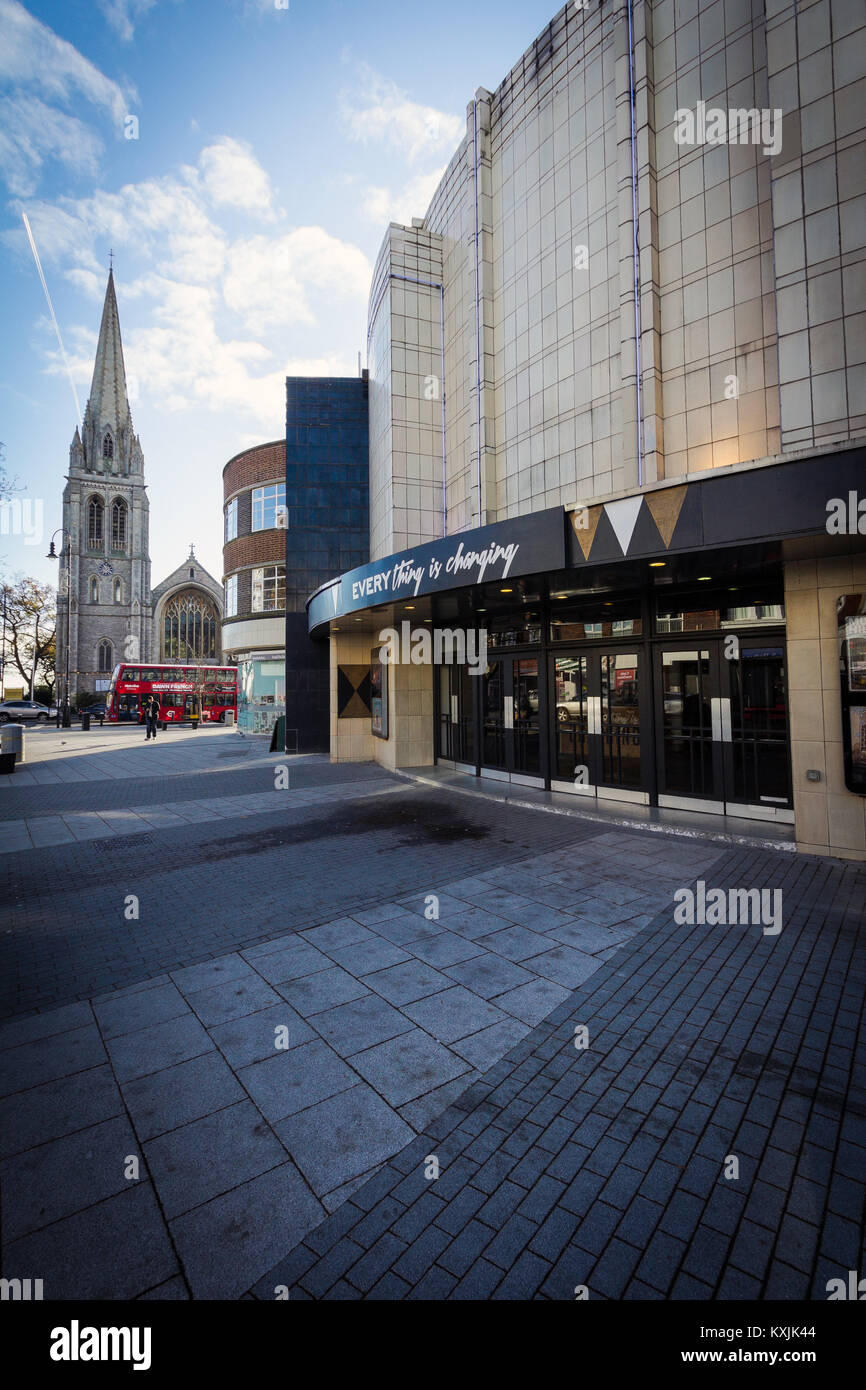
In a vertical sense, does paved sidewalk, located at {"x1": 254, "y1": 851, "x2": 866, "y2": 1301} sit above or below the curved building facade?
below

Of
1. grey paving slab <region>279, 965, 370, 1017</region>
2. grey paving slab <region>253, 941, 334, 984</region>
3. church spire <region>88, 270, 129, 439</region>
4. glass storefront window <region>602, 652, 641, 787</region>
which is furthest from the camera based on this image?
church spire <region>88, 270, 129, 439</region>

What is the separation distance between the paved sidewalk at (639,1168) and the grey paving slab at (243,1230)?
3.8 inches

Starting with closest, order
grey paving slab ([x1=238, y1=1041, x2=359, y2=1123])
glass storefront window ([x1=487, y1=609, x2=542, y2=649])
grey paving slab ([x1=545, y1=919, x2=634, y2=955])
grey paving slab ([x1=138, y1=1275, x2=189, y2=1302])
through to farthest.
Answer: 1. grey paving slab ([x1=138, y1=1275, x2=189, y2=1302])
2. grey paving slab ([x1=238, y1=1041, x2=359, y2=1123])
3. grey paving slab ([x1=545, y1=919, x2=634, y2=955])
4. glass storefront window ([x1=487, y1=609, x2=542, y2=649])

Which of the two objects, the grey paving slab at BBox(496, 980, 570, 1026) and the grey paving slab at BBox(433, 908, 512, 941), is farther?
the grey paving slab at BBox(433, 908, 512, 941)

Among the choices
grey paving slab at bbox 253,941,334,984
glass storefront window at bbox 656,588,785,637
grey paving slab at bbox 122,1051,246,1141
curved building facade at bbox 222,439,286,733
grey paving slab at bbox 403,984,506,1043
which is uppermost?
curved building facade at bbox 222,439,286,733

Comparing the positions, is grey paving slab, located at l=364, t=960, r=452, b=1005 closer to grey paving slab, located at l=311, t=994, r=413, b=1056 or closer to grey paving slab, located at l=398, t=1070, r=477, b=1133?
grey paving slab, located at l=311, t=994, r=413, b=1056

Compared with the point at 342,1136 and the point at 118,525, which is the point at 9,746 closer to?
the point at 342,1136

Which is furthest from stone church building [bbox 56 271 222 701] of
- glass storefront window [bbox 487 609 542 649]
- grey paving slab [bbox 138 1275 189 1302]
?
grey paving slab [bbox 138 1275 189 1302]

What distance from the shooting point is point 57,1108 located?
342 cm

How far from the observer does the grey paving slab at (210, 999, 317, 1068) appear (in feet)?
12.8

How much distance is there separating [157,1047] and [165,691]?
138ft

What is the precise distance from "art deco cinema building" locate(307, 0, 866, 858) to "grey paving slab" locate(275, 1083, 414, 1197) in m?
6.71
